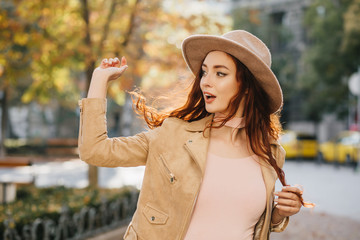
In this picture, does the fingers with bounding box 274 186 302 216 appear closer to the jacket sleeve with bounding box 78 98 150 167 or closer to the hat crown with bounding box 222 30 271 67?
the hat crown with bounding box 222 30 271 67

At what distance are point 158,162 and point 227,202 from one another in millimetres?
382

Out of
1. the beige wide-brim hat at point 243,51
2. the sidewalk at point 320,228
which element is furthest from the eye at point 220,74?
the sidewalk at point 320,228

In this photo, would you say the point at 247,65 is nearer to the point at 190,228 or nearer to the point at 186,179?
the point at 186,179

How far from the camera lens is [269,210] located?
2207 millimetres

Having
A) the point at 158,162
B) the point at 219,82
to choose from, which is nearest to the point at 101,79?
the point at 158,162

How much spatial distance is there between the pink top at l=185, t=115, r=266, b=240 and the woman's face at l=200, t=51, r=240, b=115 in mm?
263

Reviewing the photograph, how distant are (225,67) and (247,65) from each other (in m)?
0.12

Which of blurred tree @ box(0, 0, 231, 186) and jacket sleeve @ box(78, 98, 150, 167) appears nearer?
jacket sleeve @ box(78, 98, 150, 167)

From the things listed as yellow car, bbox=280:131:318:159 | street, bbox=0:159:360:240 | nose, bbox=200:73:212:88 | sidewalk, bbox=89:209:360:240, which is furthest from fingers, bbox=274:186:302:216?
yellow car, bbox=280:131:318:159

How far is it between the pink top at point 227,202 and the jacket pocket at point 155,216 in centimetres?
14

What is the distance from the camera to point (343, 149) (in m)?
18.7

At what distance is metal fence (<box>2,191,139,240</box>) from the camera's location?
466 centimetres

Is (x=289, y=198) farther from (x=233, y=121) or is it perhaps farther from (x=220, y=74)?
(x=220, y=74)

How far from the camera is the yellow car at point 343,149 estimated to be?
1823 cm
